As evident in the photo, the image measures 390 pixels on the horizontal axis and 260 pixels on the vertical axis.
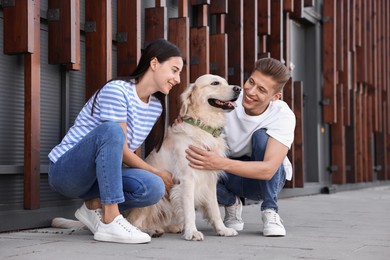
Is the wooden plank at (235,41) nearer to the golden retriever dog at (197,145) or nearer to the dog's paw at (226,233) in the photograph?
the golden retriever dog at (197,145)

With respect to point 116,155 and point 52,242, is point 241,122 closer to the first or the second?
point 116,155

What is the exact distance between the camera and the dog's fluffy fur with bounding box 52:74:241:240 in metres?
3.91

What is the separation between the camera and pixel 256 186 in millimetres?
4340

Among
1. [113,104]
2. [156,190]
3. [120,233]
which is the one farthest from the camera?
[156,190]

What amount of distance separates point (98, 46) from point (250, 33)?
2.70 m

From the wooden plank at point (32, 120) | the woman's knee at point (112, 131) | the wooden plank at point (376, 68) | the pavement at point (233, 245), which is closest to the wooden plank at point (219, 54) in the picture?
the pavement at point (233, 245)

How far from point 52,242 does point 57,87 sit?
5.15ft

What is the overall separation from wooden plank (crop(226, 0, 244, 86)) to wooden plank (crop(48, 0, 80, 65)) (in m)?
2.48

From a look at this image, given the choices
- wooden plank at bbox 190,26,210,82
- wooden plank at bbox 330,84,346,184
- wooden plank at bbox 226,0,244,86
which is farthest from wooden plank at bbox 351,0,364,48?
wooden plank at bbox 190,26,210,82

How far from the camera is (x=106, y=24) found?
4.81m

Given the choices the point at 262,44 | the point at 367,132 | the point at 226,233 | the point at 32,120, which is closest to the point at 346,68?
the point at 367,132

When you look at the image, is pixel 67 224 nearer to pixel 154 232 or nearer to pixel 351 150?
pixel 154 232

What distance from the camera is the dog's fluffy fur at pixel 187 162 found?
3910mm

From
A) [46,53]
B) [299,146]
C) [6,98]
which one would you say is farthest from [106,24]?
[299,146]
